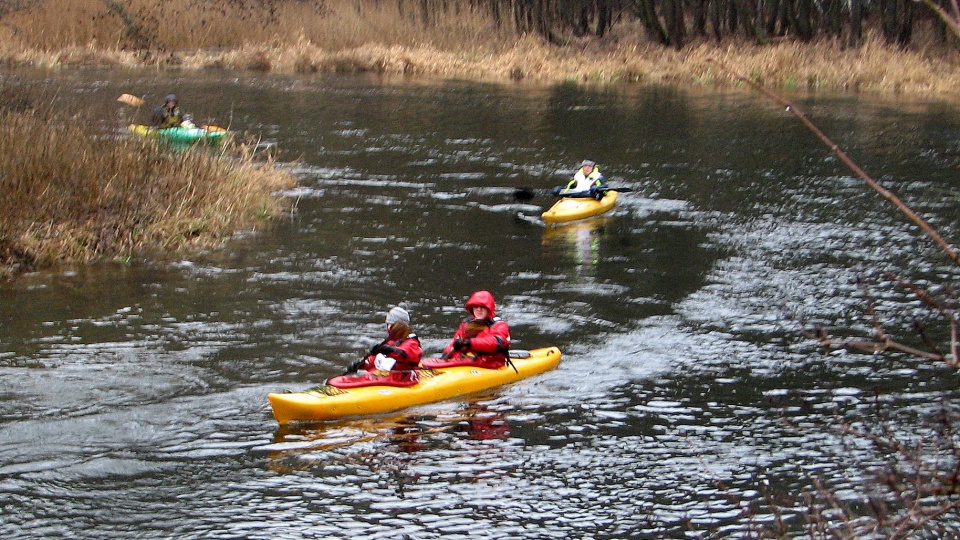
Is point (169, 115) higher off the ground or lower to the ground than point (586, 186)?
higher

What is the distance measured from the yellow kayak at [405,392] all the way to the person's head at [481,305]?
500 mm

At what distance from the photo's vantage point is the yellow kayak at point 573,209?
17875mm

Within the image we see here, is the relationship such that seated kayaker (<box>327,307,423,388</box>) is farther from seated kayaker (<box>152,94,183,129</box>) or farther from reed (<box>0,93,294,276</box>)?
seated kayaker (<box>152,94,183,129</box>)

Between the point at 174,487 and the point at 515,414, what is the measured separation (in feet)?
10.2

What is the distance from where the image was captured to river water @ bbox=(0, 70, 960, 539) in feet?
26.3

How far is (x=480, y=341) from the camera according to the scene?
1049cm

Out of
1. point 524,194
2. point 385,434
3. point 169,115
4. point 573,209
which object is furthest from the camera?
point 169,115

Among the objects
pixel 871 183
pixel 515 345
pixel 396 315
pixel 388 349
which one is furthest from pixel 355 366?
pixel 871 183

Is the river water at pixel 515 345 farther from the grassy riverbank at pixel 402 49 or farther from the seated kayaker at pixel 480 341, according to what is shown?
the grassy riverbank at pixel 402 49

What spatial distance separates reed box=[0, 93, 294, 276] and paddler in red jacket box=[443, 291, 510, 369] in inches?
222

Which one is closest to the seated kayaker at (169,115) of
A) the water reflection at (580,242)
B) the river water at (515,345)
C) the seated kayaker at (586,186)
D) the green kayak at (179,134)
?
the green kayak at (179,134)

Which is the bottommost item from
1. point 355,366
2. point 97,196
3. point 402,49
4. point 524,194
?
point 355,366

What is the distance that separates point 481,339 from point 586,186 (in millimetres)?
8436

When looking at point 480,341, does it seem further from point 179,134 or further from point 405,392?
point 179,134
